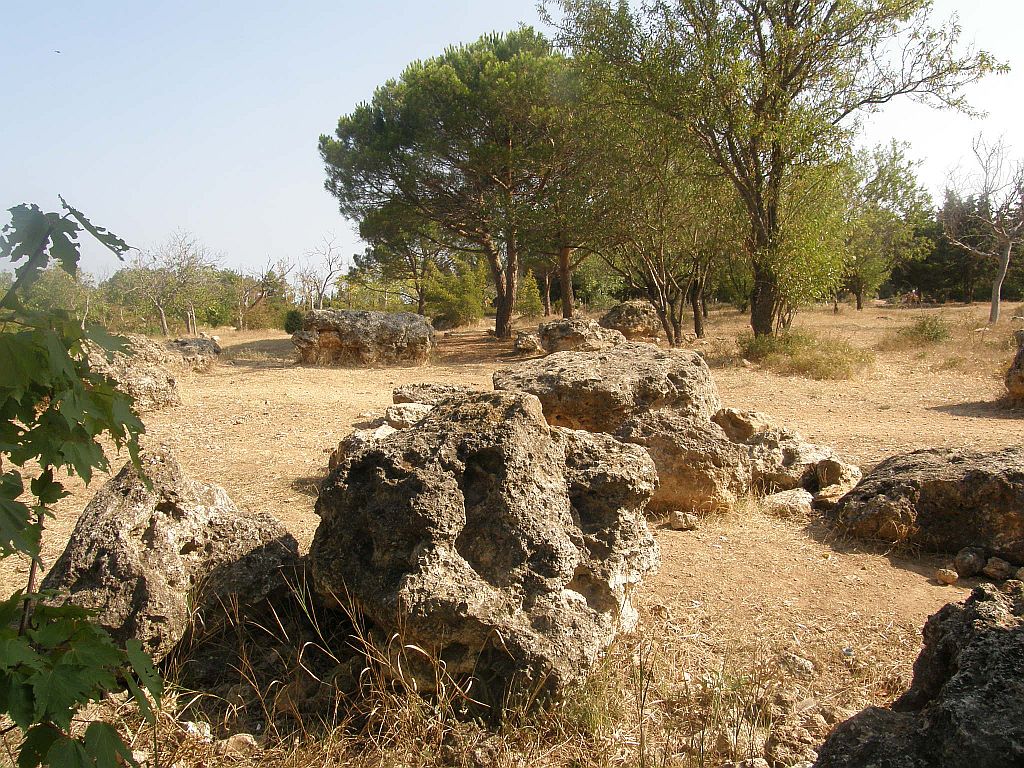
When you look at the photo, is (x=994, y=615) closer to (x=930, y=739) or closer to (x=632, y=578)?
(x=930, y=739)

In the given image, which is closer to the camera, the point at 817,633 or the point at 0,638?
the point at 0,638

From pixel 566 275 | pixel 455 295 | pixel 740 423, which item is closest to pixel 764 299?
pixel 566 275

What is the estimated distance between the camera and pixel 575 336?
16.2m

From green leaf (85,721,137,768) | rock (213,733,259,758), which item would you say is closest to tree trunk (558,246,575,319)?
rock (213,733,259,758)

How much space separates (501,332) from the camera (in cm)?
2233

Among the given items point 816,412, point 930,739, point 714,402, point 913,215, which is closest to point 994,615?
point 930,739

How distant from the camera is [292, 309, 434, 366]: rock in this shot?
16.1m

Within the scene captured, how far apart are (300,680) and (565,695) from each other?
1.03 meters

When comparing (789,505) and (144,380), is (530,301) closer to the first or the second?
(144,380)

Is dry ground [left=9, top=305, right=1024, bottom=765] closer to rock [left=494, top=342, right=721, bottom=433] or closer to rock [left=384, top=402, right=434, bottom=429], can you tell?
rock [left=384, top=402, right=434, bottom=429]

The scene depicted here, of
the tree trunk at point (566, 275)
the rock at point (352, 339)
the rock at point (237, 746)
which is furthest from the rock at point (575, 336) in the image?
the rock at point (237, 746)

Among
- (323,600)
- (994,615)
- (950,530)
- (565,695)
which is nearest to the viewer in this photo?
(994,615)

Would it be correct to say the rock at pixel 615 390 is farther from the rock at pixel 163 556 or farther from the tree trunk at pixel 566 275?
the tree trunk at pixel 566 275

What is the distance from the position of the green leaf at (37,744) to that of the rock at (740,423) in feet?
17.8
